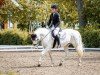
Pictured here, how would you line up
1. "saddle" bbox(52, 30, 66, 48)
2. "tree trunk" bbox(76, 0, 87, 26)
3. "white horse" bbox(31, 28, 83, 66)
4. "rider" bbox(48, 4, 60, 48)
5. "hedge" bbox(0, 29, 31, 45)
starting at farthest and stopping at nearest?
"tree trunk" bbox(76, 0, 87, 26), "hedge" bbox(0, 29, 31, 45), "saddle" bbox(52, 30, 66, 48), "rider" bbox(48, 4, 60, 48), "white horse" bbox(31, 28, 83, 66)

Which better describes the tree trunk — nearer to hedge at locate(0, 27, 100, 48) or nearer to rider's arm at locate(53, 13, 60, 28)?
hedge at locate(0, 27, 100, 48)

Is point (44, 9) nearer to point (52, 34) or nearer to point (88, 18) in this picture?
point (88, 18)

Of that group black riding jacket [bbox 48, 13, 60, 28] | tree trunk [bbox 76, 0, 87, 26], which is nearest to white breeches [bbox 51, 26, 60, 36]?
black riding jacket [bbox 48, 13, 60, 28]

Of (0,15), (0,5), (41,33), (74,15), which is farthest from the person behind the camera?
(74,15)

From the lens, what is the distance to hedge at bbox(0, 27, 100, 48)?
3785cm

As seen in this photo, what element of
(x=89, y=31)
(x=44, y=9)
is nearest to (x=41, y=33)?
(x=89, y=31)

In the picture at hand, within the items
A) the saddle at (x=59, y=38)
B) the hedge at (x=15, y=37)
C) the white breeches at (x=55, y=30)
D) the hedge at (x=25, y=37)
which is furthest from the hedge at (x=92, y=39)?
the white breeches at (x=55, y=30)

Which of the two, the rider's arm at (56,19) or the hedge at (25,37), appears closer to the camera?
the rider's arm at (56,19)

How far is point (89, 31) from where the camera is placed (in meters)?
38.7

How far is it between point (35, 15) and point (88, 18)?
28.7 ft

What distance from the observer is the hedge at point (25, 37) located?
3785 cm

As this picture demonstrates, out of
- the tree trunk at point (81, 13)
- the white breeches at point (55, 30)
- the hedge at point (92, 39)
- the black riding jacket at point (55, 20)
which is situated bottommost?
the hedge at point (92, 39)

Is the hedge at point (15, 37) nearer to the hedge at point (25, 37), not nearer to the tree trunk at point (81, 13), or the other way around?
the hedge at point (25, 37)

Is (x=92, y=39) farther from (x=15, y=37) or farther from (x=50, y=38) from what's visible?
(x=50, y=38)
